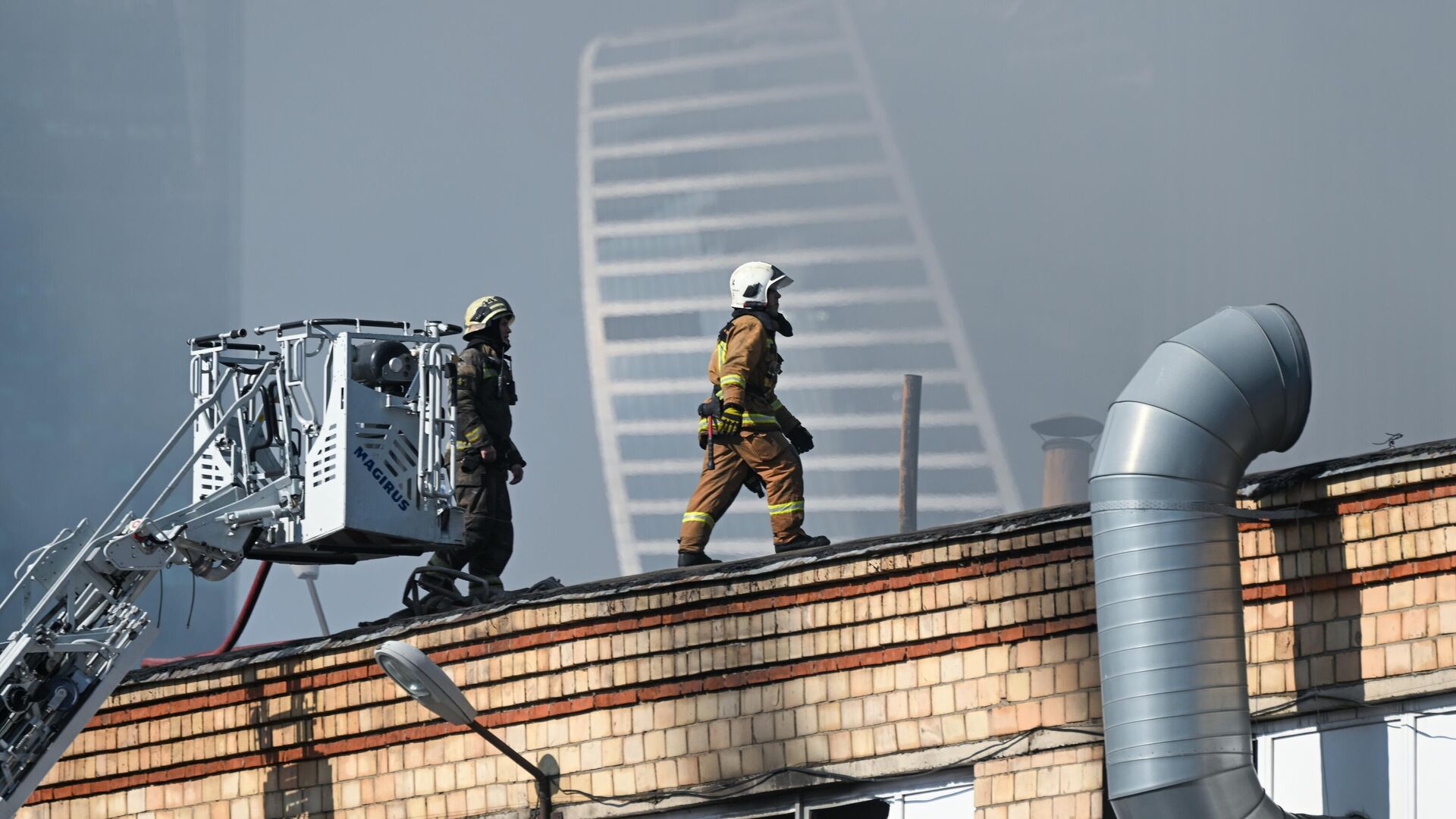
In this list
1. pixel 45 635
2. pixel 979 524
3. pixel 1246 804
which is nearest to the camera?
pixel 1246 804

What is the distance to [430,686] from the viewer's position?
1079 cm

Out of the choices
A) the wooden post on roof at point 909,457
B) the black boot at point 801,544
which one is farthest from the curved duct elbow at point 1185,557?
the wooden post on roof at point 909,457

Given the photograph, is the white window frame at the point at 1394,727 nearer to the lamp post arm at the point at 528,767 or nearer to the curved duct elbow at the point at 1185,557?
the curved duct elbow at the point at 1185,557

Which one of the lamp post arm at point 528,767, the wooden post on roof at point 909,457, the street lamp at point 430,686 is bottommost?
the lamp post arm at point 528,767

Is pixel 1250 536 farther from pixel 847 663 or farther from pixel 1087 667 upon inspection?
pixel 847 663

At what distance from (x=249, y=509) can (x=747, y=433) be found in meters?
3.05

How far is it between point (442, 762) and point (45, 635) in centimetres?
249

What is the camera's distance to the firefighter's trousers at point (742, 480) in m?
12.8

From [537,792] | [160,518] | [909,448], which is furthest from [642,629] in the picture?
[909,448]

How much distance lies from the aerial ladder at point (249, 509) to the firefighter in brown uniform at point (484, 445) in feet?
2.92

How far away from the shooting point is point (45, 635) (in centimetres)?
1247

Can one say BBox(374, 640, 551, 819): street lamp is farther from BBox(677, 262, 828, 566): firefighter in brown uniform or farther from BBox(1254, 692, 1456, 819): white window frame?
BBox(1254, 692, 1456, 819): white window frame

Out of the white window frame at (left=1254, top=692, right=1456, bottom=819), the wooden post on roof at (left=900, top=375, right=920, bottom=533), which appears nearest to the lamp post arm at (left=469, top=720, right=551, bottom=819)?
the white window frame at (left=1254, top=692, right=1456, bottom=819)

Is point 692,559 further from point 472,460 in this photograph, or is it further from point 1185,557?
point 1185,557
